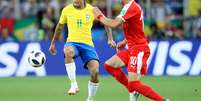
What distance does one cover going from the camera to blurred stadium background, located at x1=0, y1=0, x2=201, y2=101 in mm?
19719

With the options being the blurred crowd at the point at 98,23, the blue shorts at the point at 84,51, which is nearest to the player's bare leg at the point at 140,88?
the blue shorts at the point at 84,51

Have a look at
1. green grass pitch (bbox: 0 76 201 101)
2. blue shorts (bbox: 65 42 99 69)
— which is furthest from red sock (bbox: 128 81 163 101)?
green grass pitch (bbox: 0 76 201 101)

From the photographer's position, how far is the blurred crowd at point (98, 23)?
27.1 metres

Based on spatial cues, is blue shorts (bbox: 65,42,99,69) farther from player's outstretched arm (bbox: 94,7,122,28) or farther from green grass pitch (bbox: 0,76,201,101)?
player's outstretched arm (bbox: 94,7,122,28)

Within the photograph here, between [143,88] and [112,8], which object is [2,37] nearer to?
[112,8]

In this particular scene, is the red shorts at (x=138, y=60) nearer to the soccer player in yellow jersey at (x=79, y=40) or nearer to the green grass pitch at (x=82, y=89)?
the soccer player in yellow jersey at (x=79, y=40)

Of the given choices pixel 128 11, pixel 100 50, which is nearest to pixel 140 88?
pixel 128 11

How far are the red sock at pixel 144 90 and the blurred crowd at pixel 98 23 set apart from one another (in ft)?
39.4

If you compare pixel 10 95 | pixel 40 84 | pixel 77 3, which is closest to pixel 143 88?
pixel 77 3

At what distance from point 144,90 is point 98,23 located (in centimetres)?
1284

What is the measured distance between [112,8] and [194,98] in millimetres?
10741

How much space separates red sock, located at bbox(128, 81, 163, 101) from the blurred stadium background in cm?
264

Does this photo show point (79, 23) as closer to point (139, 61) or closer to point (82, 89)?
point (139, 61)

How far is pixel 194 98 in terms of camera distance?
57.8ft
